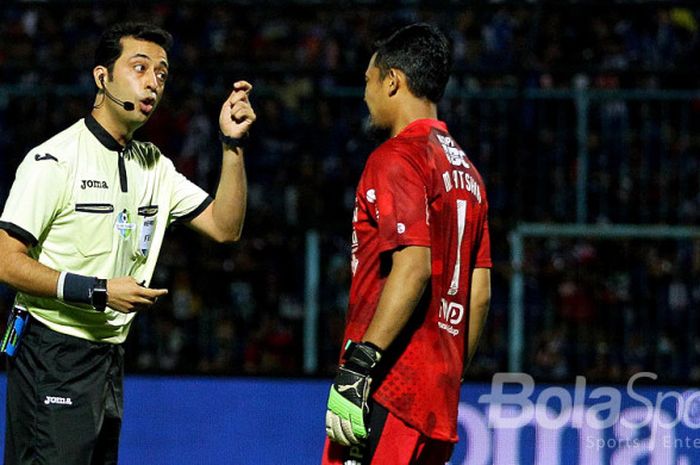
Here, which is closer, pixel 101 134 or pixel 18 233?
pixel 18 233

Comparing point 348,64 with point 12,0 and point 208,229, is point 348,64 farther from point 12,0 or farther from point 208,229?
point 208,229

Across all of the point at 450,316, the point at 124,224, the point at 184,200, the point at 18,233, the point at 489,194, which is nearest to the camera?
the point at 450,316

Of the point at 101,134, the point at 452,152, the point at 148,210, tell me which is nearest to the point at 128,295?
the point at 148,210

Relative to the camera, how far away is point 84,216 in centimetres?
437

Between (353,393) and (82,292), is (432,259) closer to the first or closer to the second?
(353,393)

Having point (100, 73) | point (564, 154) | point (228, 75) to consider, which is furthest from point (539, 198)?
point (100, 73)

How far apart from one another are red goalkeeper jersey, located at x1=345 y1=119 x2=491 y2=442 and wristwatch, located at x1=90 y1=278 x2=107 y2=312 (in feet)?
2.73

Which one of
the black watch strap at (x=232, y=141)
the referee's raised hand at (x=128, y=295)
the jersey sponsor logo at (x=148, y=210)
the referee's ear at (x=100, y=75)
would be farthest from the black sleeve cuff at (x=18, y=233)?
the black watch strap at (x=232, y=141)

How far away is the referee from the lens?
423 cm

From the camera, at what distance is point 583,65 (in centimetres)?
779

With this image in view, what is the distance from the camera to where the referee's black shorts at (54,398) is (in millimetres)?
4332

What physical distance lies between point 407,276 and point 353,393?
0.40 meters

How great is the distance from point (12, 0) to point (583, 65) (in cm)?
358

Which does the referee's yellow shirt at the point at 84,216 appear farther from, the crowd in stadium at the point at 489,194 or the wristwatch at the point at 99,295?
the crowd in stadium at the point at 489,194
